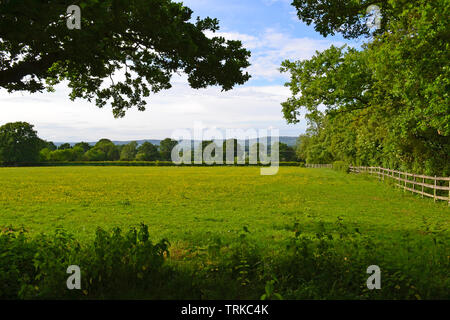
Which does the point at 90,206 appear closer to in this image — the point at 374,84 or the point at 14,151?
the point at 374,84

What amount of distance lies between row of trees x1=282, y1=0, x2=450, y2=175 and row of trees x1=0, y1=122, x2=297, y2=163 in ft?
339

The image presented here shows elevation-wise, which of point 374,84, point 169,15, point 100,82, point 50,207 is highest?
point 374,84

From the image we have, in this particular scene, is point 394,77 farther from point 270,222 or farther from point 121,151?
point 121,151

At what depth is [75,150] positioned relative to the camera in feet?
461

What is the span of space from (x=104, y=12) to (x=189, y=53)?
1.88 m

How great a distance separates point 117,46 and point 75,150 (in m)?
145

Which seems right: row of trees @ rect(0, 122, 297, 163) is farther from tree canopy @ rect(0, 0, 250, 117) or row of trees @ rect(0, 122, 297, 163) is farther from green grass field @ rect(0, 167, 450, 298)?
tree canopy @ rect(0, 0, 250, 117)

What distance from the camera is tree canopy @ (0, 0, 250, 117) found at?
542cm

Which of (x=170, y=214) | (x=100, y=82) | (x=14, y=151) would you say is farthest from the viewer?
(x=14, y=151)

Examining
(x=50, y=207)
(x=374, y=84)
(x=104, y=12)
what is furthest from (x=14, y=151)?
(x=104, y=12)

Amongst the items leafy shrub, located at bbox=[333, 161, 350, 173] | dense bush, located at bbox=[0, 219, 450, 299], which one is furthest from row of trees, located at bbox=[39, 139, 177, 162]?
dense bush, located at bbox=[0, 219, 450, 299]

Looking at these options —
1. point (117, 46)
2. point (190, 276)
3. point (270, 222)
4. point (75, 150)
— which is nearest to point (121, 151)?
point (75, 150)

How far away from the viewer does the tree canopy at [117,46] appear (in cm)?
542

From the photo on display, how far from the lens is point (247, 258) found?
266 inches
